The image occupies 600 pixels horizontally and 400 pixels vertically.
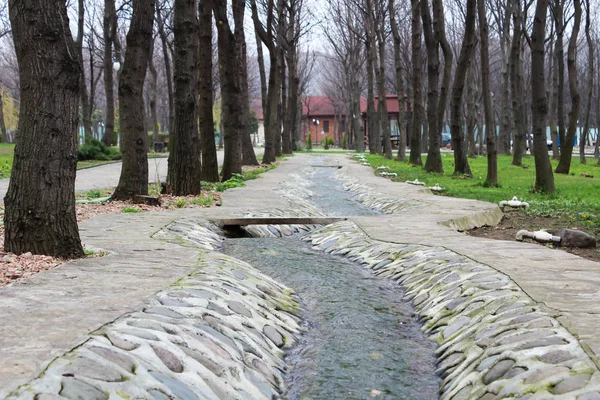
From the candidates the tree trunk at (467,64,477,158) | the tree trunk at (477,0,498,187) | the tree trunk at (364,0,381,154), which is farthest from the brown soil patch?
the tree trunk at (364,0,381,154)

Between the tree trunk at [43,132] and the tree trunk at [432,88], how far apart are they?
15.6 metres

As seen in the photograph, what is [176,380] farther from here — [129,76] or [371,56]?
[371,56]

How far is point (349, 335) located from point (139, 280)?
1.78m

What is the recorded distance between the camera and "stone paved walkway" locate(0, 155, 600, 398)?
3.87 meters

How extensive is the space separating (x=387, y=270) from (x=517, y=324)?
128 inches

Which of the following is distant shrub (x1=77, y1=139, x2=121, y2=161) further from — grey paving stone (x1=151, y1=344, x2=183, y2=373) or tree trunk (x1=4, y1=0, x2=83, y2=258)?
grey paving stone (x1=151, y1=344, x2=183, y2=373)

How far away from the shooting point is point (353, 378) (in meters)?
4.70

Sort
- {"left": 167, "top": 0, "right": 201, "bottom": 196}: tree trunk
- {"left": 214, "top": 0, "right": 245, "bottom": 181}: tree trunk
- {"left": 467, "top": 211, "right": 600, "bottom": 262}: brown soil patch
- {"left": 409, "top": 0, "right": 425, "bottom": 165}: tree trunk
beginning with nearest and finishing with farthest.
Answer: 1. {"left": 467, "top": 211, "right": 600, "bottom": 262}: brown soil patch
2. {"left": 167, "top": 0, "right": 201, "bottom": 196}: tree trunk
3. {"left": 214, "top": 0, "right": 245, "bottom": 181}: tree trunk
4. {"left": 409, "top": 0, "right": 425, "bottom": 165}: tree trunk

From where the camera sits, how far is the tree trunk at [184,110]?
43.0 ft

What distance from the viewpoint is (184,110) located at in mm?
13289

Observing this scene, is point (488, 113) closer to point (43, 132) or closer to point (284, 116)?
point (43, 132)

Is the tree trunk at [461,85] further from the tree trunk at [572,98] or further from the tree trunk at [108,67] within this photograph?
the tree trunk at [108,67]

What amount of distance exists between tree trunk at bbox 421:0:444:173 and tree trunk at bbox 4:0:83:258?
51.0 feet

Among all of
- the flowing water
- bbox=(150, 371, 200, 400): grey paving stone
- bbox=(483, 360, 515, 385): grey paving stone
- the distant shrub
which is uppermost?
the distant shrub
